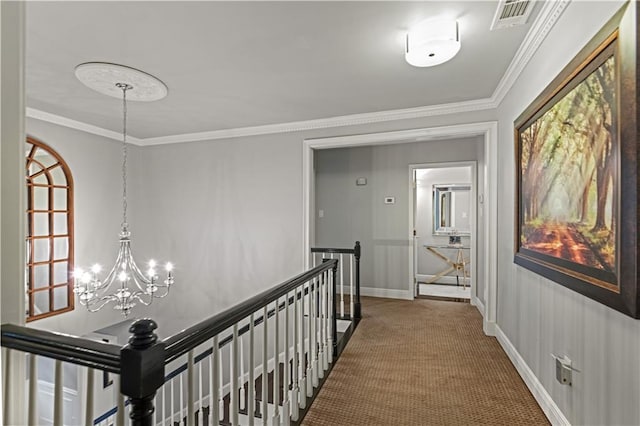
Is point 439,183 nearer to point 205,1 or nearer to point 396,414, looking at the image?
point 396,414

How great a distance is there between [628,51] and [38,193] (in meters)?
5.12

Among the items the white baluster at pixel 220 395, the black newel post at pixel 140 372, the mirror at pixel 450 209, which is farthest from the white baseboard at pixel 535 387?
the mirror at pixel 450 209

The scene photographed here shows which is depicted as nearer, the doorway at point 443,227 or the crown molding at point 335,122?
the crown molding at point 335,122

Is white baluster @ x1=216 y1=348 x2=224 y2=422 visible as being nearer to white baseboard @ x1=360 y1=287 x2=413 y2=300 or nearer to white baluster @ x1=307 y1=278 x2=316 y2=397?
white baluster @ x1=307 y1=278 x2=316 y2=397

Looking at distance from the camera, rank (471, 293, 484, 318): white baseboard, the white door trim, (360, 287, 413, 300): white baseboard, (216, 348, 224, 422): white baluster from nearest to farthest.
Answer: (216, 348, 224, 422): white baluster
the white door trim
(471, 293, 484, 318): white baseboard
(360, 287, 413, 300): white baseboard

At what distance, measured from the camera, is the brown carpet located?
1965mm

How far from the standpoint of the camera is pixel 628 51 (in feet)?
Result: 3.66

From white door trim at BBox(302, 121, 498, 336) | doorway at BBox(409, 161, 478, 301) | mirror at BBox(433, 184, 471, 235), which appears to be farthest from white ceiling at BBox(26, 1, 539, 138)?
mirror at BBox(433, 184, 471, 235)

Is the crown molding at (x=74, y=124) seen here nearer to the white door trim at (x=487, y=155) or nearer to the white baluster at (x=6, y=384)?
the white door trim at (x=487, y=155)

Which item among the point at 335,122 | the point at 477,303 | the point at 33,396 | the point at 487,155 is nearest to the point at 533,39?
the point at 487,155

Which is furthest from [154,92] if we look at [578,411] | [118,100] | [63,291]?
[578,411]

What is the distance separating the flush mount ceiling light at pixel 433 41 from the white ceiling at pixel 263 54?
0.21ft

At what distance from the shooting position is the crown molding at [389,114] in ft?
6.15

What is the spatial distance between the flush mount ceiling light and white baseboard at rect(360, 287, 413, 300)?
3597mm
